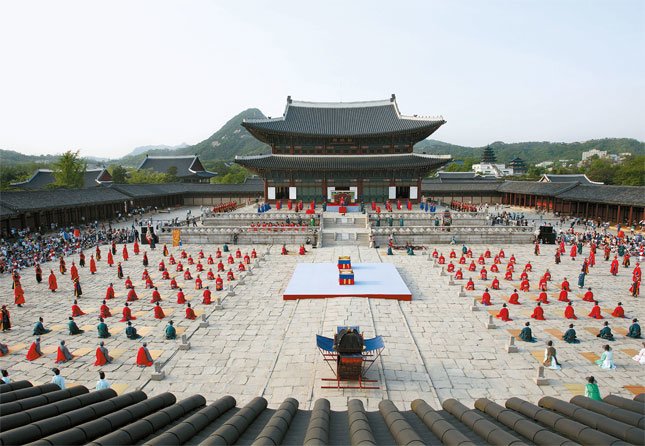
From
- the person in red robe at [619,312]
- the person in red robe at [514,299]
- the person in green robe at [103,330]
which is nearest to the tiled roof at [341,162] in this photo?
the person in red robe at [514,299]

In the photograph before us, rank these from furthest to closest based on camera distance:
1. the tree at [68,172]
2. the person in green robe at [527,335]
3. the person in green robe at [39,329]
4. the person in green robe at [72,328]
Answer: the tree at [68,172]
the person in green robe at [72,328]
the person in green robe at [39,329]
the person in green robe at [527,335]

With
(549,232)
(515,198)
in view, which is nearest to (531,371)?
(549,232)

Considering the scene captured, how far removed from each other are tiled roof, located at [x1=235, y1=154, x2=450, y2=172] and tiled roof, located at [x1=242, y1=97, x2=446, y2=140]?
309 centimetres

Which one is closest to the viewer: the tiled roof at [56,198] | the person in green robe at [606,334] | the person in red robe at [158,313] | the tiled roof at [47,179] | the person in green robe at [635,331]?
the person in green robe at [606,334]

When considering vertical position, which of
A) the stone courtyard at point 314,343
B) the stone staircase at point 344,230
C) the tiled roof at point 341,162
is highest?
the tiled roof at point 341,162

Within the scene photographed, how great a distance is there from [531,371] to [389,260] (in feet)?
57.2

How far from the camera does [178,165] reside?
9162 centimetres

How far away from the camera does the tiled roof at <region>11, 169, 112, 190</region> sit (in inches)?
2630

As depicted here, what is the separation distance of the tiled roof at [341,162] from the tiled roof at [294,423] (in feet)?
137

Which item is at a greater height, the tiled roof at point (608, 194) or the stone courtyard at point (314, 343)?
the tiled roof at point (608, 194)

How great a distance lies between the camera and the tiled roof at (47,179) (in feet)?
219

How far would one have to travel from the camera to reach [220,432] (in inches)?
230

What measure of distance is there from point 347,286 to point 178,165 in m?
79.5

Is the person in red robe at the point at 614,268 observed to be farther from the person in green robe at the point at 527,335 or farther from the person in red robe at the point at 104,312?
the person in red robe at the point at 104,312
